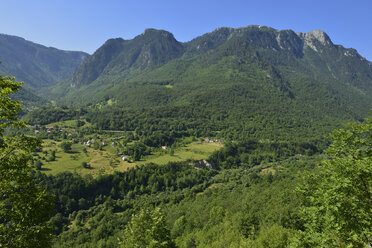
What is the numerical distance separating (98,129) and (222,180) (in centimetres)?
13981

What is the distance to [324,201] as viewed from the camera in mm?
13453

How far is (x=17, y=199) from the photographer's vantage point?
11.8 m

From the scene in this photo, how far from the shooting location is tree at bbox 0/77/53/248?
11211 millimetres

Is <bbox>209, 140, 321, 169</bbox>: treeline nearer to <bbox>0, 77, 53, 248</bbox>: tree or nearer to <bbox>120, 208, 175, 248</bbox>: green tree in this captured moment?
<bbox>120, 208, 175, 248</bbox>: green tree

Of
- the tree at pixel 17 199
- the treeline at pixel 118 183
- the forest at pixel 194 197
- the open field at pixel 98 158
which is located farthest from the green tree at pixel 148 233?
the open field at pixel 98 158

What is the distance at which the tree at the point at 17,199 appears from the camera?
1121cm

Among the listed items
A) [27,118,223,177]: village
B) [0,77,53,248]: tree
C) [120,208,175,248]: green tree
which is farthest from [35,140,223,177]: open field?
[0,77,53,248]: tree

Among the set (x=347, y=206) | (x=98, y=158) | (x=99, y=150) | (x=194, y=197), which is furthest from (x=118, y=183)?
(x=347, y=206)

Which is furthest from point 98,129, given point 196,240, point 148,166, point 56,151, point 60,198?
point 196,240

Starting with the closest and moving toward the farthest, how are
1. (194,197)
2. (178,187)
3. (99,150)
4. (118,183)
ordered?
(194,197) → (118,183) → (178,187) → (99,150)

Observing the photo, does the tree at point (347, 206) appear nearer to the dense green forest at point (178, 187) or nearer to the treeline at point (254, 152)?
the dense green forest at point (178, 187)

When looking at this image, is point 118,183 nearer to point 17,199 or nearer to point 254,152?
point 17,199

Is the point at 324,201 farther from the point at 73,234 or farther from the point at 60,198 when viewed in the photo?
the point at 60,198

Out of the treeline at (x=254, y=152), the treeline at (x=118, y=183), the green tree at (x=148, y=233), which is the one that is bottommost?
the treeline at (x=118, y=183)
